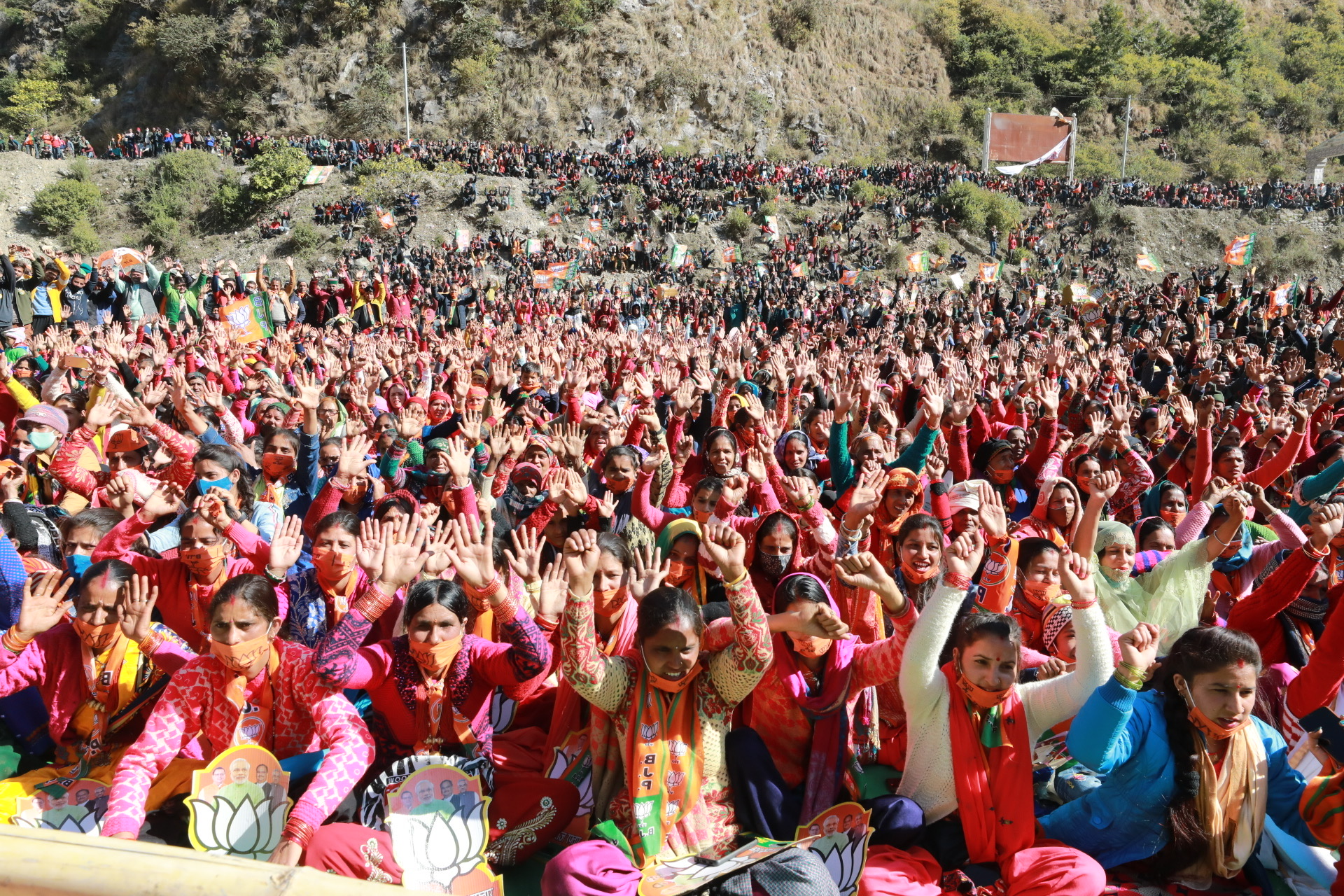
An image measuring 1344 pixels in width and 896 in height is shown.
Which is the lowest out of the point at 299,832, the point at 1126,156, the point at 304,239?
the point at 1126,156

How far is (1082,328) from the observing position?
11.8m

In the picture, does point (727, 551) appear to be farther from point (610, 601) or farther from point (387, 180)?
point (387, 180)

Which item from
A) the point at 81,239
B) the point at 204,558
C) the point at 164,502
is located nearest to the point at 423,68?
the point at 81,239

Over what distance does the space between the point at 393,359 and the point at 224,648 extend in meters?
6.37

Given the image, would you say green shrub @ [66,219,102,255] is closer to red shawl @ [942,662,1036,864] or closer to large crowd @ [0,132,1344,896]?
large crowd @ [0,132,1344,896]

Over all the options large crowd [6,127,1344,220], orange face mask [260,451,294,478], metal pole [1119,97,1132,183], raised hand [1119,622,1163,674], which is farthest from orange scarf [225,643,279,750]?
metal pole [1119,97,1132,183]

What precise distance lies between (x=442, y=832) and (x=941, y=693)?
1.44 meters

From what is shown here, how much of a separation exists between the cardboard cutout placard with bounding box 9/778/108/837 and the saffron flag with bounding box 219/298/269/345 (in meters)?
7.96

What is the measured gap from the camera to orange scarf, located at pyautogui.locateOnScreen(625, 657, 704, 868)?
7.44 feet

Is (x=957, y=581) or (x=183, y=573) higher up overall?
(x=957, y=581)

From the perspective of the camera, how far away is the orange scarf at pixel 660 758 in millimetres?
2268

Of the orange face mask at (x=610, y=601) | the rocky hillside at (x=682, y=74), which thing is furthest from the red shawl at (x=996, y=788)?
the rocky hillside at (x=682, y=74)

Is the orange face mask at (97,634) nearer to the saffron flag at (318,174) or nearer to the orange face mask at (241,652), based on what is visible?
the orange face mask at (241,652)

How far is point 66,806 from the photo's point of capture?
8.02 ft
